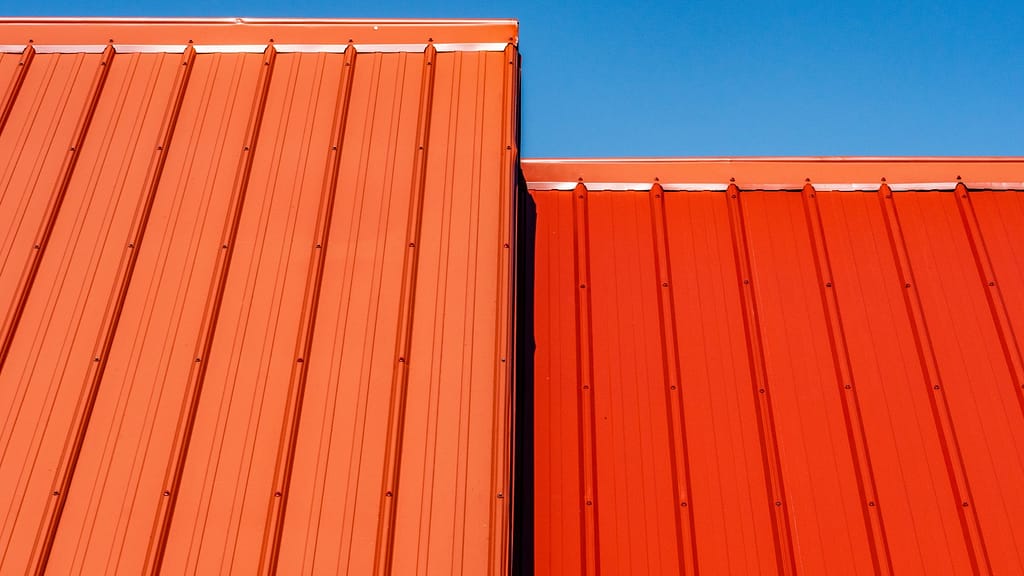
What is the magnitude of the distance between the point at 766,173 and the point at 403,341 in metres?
3.19

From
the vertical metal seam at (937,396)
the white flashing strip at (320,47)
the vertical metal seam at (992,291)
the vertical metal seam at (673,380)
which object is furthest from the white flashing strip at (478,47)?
the vertical metal seam at (992,291)

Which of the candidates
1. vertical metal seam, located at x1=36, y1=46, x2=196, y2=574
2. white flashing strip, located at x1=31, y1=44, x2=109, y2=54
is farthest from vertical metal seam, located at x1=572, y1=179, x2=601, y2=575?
white flashing strip, located at x1=31, y1=44, x2=109, y2=54

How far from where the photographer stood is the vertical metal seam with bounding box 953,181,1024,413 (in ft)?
15.4

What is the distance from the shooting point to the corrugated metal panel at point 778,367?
3992 mm

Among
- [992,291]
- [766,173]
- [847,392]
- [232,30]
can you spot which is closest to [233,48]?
[232,30]

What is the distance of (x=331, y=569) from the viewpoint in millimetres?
3111

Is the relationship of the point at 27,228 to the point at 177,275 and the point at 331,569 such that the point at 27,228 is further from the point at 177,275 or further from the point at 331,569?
the point at 331,569

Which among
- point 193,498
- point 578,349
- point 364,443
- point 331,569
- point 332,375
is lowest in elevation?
point 331,569

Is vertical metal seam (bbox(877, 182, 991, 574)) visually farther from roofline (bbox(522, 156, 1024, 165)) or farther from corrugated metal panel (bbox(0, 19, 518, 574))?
corrugated metal panel (bbox(0, 19, 518, 574))

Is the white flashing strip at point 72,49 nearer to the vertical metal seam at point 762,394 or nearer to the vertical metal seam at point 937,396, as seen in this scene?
the vertical metal seam at point 762,394

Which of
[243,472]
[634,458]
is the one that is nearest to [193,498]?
[243,472]

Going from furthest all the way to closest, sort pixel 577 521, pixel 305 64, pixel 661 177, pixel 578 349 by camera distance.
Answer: pixel 661 177, pixel 305 64, pixel 578 349, pixel 577 521

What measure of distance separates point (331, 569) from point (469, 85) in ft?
9.59

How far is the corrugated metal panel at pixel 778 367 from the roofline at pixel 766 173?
2cm
